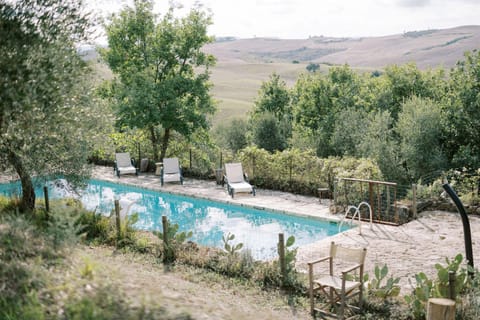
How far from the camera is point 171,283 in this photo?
7438 millimetres

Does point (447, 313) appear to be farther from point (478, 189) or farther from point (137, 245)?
point (478, 189)

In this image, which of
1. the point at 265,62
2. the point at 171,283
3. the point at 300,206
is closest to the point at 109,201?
the point at 300,206

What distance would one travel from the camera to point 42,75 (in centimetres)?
664

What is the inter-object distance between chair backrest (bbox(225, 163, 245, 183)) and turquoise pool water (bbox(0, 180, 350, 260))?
3.89ft

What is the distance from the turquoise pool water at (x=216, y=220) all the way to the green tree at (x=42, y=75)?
3.37 metres

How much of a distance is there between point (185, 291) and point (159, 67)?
13.8 metres

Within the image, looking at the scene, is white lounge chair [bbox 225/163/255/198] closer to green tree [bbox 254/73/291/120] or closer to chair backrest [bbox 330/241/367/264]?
chair backrest [bbox 330/241/367/264]

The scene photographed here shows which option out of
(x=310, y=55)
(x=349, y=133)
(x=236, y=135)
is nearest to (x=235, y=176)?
(x=349, y=133)

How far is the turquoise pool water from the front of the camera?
39.2 ft

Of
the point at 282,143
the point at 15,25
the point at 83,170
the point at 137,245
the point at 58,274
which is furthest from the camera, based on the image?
the point at 282,143

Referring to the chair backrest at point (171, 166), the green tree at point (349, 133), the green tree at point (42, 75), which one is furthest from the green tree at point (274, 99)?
the green tree at point (42, 75)

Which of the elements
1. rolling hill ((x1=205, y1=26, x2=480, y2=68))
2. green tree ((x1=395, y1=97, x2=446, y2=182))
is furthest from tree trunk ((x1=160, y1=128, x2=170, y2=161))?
rolling hill ((x1=205, y1=26, x2=480, y2=68))

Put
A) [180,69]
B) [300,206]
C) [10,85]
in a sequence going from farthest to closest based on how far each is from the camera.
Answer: [180,69] → [300,206] → [10,85]

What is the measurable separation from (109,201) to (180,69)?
6.22 metres
